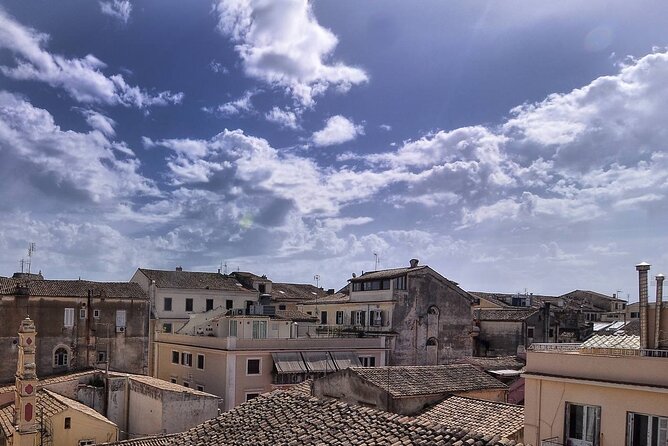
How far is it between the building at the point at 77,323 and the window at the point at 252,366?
13.4 meters

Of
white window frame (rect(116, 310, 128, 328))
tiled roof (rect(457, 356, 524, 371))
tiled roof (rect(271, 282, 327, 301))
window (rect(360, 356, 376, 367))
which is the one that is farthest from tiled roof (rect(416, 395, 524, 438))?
tiled roof (rect(271, 282, 327, 301))

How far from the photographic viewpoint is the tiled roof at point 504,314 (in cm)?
4769

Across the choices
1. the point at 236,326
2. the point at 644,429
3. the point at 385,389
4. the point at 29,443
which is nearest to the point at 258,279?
the point at 236,326

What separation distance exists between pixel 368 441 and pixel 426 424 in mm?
1177

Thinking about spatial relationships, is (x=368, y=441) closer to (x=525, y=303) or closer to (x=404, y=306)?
(x=404, y=306)

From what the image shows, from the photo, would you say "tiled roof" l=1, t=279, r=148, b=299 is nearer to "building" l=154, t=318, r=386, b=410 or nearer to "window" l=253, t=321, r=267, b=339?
"building" l=154, t=318, r=386, b=410

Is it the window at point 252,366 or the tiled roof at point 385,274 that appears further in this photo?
the tiled roof at point 385,274

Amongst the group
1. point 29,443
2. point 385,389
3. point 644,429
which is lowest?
point 29,443

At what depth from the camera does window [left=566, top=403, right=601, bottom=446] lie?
44.4 feet

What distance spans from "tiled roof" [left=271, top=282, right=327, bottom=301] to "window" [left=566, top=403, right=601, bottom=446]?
48045mm

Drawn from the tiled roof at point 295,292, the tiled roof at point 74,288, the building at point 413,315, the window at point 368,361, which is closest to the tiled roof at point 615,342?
the window at point 368,361

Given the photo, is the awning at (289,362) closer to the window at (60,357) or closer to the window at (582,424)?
the window at (60,357)

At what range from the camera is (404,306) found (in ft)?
142

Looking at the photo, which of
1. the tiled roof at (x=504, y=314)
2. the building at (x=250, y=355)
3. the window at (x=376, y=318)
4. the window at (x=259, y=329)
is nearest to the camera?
the building at (x=250, y=355)
